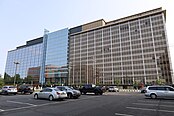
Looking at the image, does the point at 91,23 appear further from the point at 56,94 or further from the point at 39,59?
the point at 56,94

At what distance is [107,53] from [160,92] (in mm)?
85660

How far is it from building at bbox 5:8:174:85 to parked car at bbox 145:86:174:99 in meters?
66.6

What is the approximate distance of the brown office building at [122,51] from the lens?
85.5 meters

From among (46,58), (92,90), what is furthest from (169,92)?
(46,58)

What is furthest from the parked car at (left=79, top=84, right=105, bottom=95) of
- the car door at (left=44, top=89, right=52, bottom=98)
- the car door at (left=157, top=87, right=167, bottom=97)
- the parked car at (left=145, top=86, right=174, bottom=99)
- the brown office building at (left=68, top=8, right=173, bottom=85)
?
the brown office building at (left=68, top=8, right=173, bottom=85)

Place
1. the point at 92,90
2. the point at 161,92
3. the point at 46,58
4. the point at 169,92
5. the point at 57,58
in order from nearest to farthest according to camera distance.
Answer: the point at 169,92, the point at 161,92, the point at 92,90, the point at 57,58, the point at 46,58

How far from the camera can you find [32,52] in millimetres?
142250

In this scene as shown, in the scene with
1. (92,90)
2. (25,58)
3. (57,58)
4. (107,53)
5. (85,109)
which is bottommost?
(85,109)

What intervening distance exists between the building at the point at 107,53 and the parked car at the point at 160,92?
219 feet

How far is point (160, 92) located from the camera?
787 inches

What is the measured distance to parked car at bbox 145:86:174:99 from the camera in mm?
19422

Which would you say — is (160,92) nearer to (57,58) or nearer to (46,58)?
(57,58)

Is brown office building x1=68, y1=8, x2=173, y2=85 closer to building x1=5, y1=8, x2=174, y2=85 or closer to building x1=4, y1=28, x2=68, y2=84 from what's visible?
building x1=5, y1=8, x2=174, y2=85

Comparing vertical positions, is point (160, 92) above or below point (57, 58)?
below
